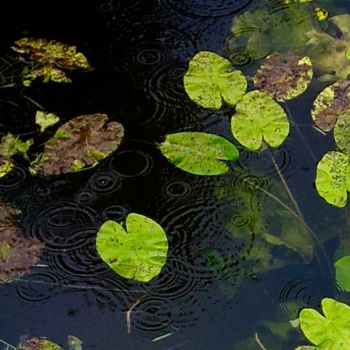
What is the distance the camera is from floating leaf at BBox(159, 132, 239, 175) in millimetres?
1841

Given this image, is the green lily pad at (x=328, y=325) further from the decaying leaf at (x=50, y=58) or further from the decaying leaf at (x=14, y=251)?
the decaying leaf at (x=50, y=58)

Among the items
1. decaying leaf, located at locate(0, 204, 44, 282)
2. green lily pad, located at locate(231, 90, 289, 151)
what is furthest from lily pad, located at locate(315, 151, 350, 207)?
decaying leaf, located at locate(0, 204, 44, 282)

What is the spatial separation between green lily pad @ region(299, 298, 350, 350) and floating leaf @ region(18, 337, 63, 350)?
487 millimetres

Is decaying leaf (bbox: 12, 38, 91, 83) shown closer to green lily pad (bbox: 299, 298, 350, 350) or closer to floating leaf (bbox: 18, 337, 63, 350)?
floating leaf (bbox: 18, 337, 63, 350)

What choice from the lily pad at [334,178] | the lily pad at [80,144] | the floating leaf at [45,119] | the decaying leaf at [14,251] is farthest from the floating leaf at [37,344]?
the lily pad at [334,178]

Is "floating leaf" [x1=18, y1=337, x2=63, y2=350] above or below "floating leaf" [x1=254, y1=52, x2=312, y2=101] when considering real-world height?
below

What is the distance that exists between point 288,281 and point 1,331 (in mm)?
587

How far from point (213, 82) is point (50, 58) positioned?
0.43 m

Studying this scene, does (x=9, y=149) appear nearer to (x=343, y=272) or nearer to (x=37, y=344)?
(x=37, y=344)

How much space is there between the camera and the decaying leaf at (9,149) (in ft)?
6.12

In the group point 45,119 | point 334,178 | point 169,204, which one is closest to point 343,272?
point 334,178

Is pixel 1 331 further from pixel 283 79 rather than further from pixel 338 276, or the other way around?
pixel 283 79

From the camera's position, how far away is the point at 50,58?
2088mm

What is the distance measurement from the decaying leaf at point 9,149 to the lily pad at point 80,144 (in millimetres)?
51
